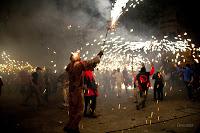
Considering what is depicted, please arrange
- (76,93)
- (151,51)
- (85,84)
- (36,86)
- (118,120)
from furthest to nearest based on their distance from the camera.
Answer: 1. (151,51)
2. (36,86)
3. (85,84)
4. (118,120)
5. (76,93)

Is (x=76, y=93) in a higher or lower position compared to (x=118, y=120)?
higher

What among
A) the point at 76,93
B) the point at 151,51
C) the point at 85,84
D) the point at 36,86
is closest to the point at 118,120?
the point at 85,84

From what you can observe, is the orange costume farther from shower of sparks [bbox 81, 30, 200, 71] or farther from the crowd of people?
shower of sparks [bbox 81, 30, 200, 71]

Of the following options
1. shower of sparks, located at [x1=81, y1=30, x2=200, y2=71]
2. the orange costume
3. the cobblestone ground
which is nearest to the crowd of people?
the orange costume

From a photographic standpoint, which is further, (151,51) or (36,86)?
(151,51)

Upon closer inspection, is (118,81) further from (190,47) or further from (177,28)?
(177,28)

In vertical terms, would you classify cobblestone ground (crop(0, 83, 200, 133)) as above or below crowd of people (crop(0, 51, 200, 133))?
below

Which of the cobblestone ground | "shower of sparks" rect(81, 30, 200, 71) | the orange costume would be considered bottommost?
the cobblestone ground

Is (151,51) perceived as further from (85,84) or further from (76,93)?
(76,93)

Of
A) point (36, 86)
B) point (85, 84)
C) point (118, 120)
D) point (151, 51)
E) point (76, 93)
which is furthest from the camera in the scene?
point (151, 51)

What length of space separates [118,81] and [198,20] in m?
12.7

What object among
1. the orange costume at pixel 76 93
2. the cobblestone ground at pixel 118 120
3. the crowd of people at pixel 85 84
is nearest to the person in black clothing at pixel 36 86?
the crowd of people at pixel 85 84

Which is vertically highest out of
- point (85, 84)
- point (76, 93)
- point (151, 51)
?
point (151, 51)

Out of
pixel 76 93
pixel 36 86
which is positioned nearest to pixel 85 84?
pixel 76 93
